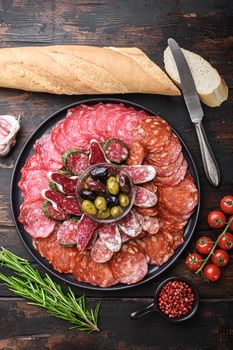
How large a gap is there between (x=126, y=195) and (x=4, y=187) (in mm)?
610

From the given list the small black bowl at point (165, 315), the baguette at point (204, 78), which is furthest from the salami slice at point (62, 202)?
the baguette at point (204, 78)

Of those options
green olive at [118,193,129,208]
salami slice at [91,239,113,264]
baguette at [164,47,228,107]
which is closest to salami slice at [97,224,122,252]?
salami slice at [91,239,113,264]

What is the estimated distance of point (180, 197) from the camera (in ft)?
8.09

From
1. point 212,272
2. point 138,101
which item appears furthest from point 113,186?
point 212,272

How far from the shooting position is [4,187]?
8.59 ft

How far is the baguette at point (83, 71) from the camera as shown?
8.30 ft

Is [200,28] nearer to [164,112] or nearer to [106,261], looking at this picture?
[164,112]

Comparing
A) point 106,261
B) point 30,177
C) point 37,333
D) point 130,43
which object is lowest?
point 37,333

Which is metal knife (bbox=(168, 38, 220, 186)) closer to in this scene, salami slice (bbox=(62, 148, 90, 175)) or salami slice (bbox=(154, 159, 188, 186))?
salami slice (bbox=(154, 159, 188, 186))

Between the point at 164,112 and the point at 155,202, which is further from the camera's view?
the point at 164,112

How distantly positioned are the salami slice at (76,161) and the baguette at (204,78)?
1.81 feet

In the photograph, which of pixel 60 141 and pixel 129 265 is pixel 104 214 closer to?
pixel 129 265

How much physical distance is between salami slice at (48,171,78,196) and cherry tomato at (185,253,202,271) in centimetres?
58

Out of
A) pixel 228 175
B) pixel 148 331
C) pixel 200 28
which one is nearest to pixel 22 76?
pixel 200 28
